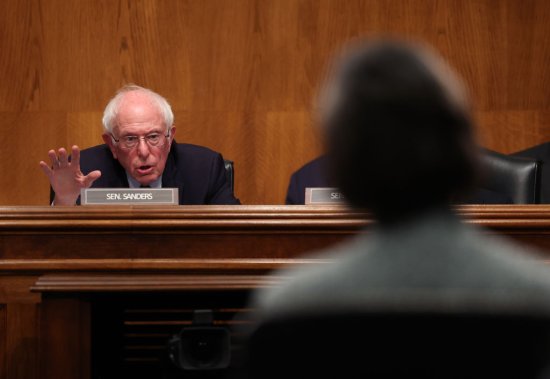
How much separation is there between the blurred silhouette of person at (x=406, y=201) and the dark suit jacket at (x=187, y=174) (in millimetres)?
2601

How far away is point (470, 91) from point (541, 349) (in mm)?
3952

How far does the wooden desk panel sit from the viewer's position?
7.33 feet

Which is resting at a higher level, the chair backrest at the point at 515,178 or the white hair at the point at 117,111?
the white hair at the point at 117,111

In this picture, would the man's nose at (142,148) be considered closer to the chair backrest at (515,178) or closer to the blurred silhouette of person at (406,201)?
the chair backrest at (515,178)

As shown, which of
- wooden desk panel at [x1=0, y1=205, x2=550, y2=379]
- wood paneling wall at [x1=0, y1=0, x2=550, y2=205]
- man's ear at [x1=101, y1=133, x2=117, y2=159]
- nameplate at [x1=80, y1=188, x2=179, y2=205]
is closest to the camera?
wooden desk panel at [x1=0, y1=205, x2=550, y2=379]

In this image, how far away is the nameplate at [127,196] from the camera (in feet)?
8.55

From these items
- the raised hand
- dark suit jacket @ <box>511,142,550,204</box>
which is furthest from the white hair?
dark suit jacket @ <box>511,142,550,204</box>

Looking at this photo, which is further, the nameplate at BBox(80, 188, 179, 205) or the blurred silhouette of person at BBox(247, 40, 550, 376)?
the nameplate at BBox(80, 188, 179, 205)

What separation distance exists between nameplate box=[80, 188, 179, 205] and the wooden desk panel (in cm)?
32

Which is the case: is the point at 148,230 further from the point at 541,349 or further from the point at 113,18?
the point at 113,18

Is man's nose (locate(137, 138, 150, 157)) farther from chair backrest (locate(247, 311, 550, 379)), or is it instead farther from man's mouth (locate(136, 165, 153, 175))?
chair backrest (locate(247, 311, 550, 379))

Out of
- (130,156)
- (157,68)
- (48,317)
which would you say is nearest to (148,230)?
(48,317)

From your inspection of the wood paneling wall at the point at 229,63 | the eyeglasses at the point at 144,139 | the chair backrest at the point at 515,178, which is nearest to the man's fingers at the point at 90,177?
the eyeglasses at the point at 144,139

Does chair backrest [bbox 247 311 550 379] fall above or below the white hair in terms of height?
below
